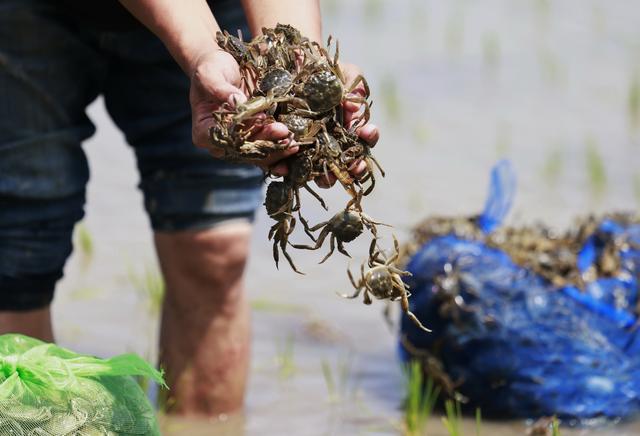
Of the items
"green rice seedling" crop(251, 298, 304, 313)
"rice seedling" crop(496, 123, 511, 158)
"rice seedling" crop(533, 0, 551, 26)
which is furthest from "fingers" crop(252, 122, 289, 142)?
"rice seedling" crop(533, 0, 551, 26)

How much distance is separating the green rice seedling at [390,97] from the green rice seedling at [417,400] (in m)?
3.04

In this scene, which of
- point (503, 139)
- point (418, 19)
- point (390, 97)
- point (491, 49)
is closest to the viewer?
point (503, 139)

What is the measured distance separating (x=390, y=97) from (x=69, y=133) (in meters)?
Answer: 3.75

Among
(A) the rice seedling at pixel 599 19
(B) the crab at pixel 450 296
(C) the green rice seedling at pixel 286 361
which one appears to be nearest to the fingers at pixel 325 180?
(B) the crab at pixel 450 296

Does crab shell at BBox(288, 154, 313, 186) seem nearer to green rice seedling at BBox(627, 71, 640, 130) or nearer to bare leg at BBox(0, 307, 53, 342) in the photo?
bare leg at BBox(0, 307, 53, 342)

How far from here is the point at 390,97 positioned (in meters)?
6.07

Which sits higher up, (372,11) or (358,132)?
(372,11)

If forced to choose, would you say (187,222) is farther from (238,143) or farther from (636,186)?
(636,186)

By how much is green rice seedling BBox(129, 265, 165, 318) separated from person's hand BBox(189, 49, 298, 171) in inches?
73.0

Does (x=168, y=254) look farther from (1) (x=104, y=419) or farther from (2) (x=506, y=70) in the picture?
(2) (x=506, y=70)

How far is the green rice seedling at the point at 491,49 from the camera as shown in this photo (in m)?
7.04

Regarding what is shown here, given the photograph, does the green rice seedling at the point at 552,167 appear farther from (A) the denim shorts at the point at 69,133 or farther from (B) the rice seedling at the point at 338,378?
(A) the denim shorts at the point at 69,133

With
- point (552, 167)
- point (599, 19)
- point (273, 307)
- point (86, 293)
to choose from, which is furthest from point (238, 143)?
point (599, 19)

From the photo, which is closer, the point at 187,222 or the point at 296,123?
the point at 296,123
